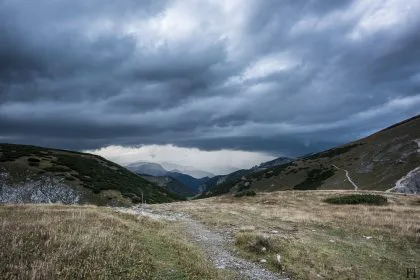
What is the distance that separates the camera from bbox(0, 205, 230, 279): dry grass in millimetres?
10828

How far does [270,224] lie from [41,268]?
19777 millimetres

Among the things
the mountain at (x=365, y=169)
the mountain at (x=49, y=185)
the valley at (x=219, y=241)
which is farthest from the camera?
the mountain at (x=365, y=169)

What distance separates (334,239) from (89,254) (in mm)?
16447

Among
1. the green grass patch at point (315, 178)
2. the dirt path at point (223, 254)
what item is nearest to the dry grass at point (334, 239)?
the dirt path at point (223, 254)

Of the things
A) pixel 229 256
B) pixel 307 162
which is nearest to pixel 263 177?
pixel 307 162

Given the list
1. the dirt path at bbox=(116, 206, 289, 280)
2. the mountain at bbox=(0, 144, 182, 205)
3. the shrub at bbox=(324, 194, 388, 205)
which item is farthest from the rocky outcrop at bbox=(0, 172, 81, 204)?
the dirt path at bbox=(116, 206, 289, 280)

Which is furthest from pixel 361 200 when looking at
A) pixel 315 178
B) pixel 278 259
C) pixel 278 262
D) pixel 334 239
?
pixel 315 178

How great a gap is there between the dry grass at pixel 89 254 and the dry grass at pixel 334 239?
13.7ft

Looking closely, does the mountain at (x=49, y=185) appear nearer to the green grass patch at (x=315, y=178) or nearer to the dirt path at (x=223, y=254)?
the dirt path at (x=223, y=254)

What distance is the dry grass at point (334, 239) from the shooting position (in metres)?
16.6

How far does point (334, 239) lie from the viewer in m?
23.3

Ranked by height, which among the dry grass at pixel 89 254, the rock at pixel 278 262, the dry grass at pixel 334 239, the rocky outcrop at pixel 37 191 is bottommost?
the rocky outcrop at pixel 37 191

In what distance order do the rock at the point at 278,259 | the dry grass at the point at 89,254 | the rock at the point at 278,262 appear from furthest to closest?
the rock at the point at 278,259 < the rock at the point at 278,262 < the dry grass at the point at 89,254

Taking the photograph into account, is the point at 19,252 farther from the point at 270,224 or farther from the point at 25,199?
the point at 25,199
